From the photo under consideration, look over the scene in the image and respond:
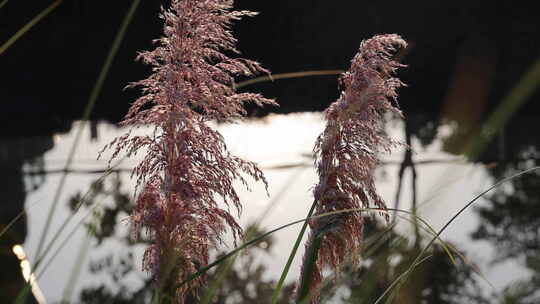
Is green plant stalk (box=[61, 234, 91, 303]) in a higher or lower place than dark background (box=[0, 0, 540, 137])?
higher

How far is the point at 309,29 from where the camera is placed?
7.28 m

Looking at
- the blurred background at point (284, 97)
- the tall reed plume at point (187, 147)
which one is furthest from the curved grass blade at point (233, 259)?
the blurred background at point (284, 97)

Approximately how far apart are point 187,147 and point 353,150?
0.84 feet

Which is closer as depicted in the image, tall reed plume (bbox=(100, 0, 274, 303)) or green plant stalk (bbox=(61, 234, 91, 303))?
green plant stalk (bbox=(61, 234, 91, 303))

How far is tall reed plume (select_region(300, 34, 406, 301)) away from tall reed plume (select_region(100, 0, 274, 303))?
0.39ft

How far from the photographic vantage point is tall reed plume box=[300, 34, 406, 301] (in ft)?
3.65

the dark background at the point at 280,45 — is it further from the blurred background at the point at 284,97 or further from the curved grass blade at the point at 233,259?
the curved grass blade at the point at 233,259

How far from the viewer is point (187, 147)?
112cm

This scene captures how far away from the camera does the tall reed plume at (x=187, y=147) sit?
Result: 1.10 m

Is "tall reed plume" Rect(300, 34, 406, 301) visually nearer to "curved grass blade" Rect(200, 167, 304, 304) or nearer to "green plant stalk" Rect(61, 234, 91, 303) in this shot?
"curved grass blade" Rect(200, 167, 304, 304)

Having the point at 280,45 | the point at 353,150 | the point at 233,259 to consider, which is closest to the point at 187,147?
the point at 353,150

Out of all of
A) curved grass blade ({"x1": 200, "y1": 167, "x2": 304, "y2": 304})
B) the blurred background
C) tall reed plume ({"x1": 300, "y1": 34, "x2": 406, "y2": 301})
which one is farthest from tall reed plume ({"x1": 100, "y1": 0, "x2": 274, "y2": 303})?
the blurred background

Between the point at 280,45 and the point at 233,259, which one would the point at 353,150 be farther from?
the point at 280,45

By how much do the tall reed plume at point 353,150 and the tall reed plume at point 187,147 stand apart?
0.39ft
